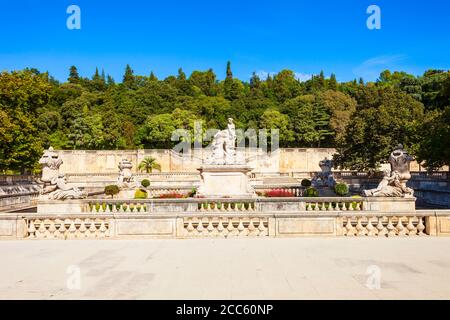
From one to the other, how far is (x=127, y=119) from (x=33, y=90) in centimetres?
3461

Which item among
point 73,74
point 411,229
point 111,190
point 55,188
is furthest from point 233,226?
point 73,74

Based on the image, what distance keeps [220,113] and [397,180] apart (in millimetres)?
62195

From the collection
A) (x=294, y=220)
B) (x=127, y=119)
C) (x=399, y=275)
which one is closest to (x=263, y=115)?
(x=127, y=119)

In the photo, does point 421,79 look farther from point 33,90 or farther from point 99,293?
point 99,293

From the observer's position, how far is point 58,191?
1883 centimetres

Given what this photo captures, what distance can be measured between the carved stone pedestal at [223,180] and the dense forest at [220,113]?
619 inches

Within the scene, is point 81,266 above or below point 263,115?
below

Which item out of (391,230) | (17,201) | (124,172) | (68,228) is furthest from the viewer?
(124,172)

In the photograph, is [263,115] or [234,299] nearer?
[234,299]

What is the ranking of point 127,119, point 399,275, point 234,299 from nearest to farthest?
point 234,299 < point 399,275 < point 127,119

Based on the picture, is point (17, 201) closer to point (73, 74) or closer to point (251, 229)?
point (251, 229)

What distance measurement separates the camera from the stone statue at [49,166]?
19.1 m

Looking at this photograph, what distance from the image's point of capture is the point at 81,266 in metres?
8.93

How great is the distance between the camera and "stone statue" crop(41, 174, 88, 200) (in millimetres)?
18812
